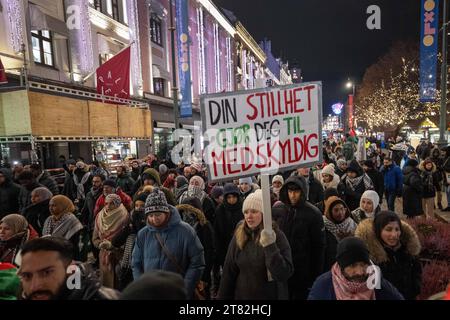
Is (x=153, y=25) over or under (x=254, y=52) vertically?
under

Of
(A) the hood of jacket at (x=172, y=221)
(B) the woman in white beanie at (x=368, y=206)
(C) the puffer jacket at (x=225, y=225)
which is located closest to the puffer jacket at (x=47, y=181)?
(C) the puffer jacket at (x=225, y=225)

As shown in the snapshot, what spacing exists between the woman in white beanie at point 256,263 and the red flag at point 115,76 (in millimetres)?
9957

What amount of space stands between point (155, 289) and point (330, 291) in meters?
1.48

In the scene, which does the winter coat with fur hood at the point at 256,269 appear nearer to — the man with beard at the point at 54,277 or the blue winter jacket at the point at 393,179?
the man with beard at the point at 54,277

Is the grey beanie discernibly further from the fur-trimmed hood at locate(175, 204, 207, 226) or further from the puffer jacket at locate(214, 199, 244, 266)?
the puffer jacket at locate(214, 199, 244, 266)

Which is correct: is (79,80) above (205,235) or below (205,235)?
above

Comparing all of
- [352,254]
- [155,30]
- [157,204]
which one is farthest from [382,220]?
[155,30]

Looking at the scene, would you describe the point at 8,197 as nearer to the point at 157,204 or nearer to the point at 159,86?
the point at 157,204

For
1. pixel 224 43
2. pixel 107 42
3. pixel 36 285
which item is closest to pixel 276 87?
pixel 36 285

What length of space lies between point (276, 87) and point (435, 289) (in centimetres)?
260

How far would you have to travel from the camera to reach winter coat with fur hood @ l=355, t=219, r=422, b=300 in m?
2.75

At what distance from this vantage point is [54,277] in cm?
203

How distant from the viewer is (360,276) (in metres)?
2.25
